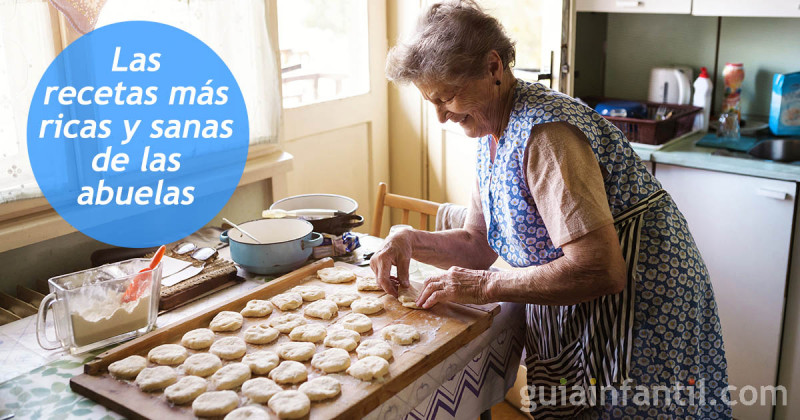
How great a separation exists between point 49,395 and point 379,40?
2.45 metres

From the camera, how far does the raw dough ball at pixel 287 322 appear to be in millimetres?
1427

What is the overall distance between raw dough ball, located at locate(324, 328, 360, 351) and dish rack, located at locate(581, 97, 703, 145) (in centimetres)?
174

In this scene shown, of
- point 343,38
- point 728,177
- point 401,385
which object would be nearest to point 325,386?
point 401,385

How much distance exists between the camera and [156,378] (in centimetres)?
122

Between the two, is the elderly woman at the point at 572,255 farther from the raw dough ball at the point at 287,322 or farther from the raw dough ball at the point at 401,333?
the raw dough ball at the point at 287,322

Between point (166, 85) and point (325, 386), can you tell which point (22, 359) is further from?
point (166, 85)

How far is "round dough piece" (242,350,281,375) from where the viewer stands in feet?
4.18

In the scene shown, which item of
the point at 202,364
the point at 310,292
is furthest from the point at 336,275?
the point at 202,364

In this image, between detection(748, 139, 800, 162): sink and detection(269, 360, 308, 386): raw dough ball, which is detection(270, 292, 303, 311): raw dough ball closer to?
detection(269, 360, 308, 386): raw dough ball

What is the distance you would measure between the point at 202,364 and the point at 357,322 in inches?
12.7

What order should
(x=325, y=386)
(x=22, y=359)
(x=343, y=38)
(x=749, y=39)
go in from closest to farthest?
1. (x=325, y=386)
2. (x=22, y=359)
3. (x=749, y=39)
4. (x=343, y=38)

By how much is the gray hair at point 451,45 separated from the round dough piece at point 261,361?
2.14ft

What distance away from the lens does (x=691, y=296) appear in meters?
1.45

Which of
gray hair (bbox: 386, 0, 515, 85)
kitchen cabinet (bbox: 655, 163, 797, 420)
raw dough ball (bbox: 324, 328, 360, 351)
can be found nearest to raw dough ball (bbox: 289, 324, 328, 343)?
raw dough ball (bbox: 324, 328, 360, 351)
